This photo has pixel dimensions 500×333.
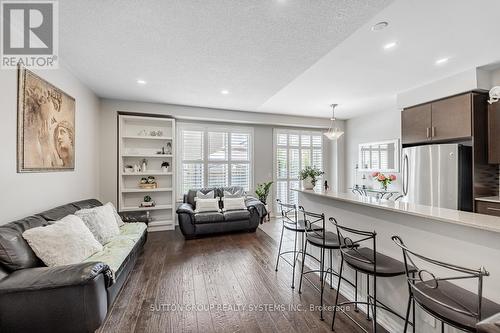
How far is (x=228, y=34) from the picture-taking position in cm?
224

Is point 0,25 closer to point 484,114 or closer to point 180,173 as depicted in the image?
point 180,173

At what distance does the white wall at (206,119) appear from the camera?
14.5 ft

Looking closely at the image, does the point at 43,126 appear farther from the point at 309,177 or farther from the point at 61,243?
the point at 309,177

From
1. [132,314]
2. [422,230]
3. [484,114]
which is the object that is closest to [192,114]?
[132,314]

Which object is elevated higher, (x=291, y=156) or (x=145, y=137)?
(x=145, y=137)

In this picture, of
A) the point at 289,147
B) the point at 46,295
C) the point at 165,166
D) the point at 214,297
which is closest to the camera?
the point at 46,295

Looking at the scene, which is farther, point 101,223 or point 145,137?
point 145,137

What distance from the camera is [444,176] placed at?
10.4 feet

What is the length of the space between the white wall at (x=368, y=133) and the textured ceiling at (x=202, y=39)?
3.13 m

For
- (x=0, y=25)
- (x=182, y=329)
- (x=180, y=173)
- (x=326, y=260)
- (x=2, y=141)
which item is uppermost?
(x=0, y=25)

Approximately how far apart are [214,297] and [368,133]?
214 inches

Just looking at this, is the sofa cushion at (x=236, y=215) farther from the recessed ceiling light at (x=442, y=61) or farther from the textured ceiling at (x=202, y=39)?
the recessed ceiling light at (x=442, y=61)

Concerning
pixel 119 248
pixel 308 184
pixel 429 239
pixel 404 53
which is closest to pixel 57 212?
pixel 119 248

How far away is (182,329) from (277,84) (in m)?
3.52
